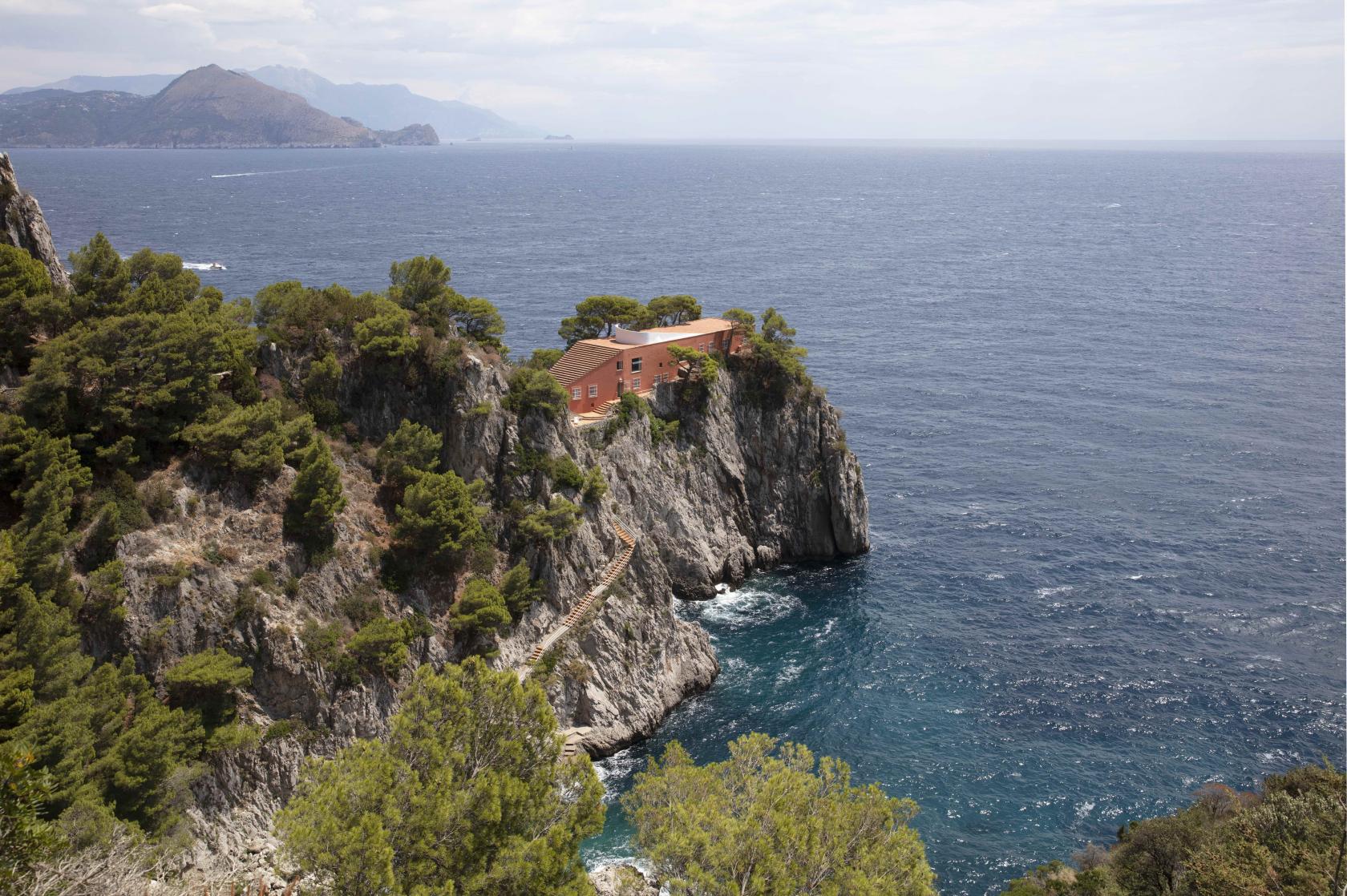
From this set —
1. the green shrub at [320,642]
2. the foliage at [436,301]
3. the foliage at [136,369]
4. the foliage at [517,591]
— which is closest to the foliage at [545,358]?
the foliage at [436,301]

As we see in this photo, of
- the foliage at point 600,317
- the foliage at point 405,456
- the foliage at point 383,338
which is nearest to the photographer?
the foliage at point 405,456

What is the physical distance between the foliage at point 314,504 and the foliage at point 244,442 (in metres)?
1.77

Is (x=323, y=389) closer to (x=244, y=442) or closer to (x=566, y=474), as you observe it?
(x=244, y=442)

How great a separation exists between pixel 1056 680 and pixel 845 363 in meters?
61.0

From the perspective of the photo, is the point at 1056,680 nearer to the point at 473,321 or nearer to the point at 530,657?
the point at 530,657

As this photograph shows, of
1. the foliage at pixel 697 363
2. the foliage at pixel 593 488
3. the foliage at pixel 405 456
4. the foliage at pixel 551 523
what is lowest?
the foliage at pixel 551 523

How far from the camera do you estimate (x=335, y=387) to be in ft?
185

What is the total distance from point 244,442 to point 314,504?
5.15 meters

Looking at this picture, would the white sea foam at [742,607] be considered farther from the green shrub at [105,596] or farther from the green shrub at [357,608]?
the green shrub at [105,596]

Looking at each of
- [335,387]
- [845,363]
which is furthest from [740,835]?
[845,363]

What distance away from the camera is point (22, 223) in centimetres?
5069

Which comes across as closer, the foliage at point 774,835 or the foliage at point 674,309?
the foliage at point 774,835

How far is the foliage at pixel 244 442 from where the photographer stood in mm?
47500

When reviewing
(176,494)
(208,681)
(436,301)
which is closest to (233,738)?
(208,681)
